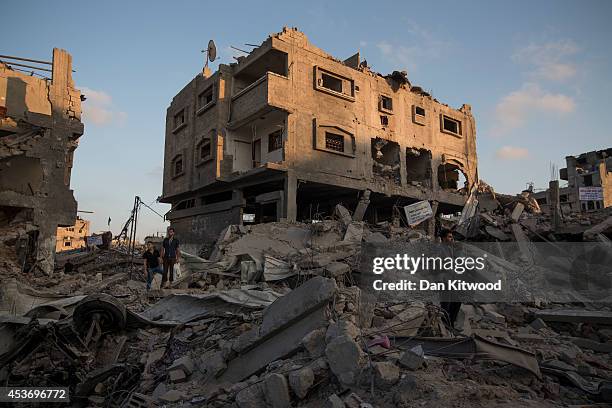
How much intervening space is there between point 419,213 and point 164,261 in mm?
9134

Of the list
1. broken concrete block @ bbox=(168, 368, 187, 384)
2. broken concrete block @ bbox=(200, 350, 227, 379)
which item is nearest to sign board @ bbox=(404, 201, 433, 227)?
broken concrete block @ bbox=(200, 350, 227, 379)

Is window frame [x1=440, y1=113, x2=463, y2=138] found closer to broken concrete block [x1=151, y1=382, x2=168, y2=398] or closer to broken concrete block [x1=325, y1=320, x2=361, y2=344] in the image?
broken concrete block [x1=325, y1=320, x2=361, y2=344]

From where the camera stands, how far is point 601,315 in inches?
273

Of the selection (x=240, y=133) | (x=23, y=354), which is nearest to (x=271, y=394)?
(x=23, y=354)

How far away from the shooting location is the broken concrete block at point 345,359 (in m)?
3.77

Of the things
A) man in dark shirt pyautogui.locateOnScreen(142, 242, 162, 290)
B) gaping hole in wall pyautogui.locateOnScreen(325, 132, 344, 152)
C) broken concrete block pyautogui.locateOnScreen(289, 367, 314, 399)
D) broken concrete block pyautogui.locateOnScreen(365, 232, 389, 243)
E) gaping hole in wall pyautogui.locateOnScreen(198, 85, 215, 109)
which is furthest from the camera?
gaping hole in wall pyautogui.locateOnScreen(198, 85, 215, 109)

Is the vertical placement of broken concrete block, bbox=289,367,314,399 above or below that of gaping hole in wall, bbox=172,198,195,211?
below

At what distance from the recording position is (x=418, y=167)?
24188mm

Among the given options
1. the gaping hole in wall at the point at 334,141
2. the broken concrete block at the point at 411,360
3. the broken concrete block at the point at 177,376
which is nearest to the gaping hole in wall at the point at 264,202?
the gaping hole in wall at the point at 334,141

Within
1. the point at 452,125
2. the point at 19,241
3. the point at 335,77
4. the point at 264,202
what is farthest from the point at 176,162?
the point at 452,125

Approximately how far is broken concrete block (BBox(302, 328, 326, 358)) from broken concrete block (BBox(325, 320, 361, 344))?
0.31 ft

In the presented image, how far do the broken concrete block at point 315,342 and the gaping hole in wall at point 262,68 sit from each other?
595 inches

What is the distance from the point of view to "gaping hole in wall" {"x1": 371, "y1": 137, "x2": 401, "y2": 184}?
70.2ft

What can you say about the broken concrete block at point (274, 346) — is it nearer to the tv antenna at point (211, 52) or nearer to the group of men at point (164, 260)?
the group of men at point (164, 260)
